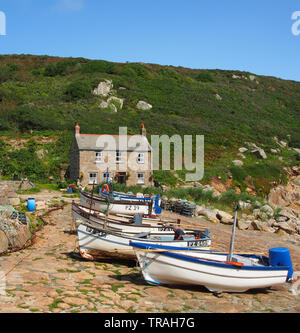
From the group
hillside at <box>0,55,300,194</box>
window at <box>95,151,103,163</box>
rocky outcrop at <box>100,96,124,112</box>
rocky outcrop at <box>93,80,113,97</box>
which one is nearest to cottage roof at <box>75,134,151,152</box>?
window at <box>95,151,103,163</box>

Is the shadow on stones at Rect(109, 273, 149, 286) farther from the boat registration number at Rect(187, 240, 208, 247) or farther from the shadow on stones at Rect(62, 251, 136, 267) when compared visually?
the boat registration number at Rect(187, 240, 208, 247)

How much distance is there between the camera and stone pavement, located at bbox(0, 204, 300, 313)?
28.7ft

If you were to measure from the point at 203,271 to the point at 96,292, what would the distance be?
10.5ft

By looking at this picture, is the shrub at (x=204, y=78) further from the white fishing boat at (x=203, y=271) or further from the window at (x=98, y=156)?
the white fishing boat at (x=203, y=271)

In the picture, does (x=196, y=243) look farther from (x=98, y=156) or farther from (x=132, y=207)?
(x=98, y=156)

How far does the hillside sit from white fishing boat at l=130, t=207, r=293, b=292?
26027 mm

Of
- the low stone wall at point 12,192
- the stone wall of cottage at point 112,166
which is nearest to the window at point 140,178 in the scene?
the stone wall of cottage at point 112,166

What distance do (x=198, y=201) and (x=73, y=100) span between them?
37.2m

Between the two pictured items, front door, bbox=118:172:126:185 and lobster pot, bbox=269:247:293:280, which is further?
front door, bbox=118:172:126:185

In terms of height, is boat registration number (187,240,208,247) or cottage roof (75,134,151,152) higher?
cottage roof (75,134,151,152)

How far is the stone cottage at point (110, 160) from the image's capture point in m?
34.7

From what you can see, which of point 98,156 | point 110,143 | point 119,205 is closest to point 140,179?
point 110,143
